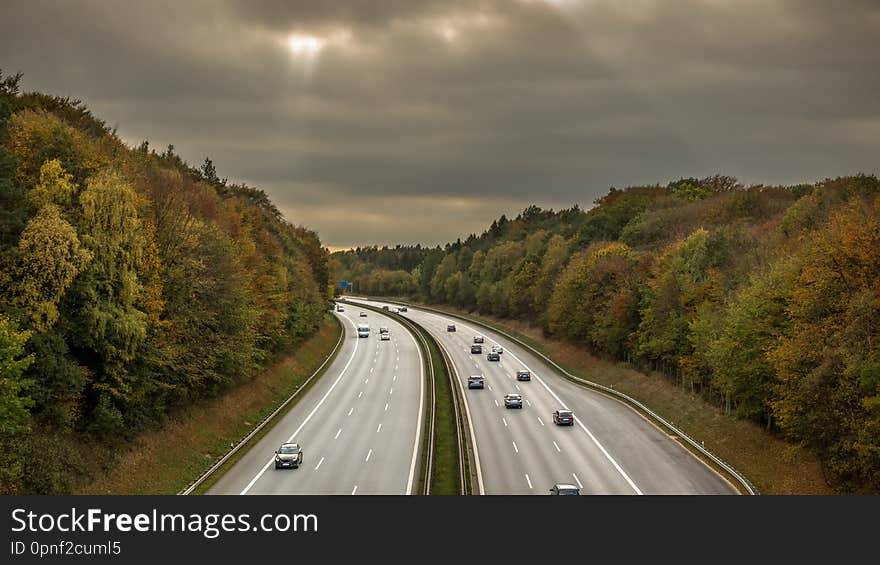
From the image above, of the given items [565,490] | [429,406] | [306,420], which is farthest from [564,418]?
[565,490]

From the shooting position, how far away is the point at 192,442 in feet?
145

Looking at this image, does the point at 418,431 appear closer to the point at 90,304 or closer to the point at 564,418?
the point at 564,418

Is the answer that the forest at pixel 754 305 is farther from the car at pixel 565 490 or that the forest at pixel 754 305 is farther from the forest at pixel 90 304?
the forest at pixel 90 304

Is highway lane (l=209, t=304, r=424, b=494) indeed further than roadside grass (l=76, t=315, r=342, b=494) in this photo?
Yes

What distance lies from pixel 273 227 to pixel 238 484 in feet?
231

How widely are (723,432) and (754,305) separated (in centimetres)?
901

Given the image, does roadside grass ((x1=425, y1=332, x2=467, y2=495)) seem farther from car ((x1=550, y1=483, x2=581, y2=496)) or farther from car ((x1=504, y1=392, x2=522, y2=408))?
car ((x1=550, y1=483, x2=581, y2=496))

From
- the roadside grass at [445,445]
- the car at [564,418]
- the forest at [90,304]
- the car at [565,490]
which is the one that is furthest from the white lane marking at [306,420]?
the car at [564,418]

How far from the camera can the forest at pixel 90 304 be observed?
3175 centimetres

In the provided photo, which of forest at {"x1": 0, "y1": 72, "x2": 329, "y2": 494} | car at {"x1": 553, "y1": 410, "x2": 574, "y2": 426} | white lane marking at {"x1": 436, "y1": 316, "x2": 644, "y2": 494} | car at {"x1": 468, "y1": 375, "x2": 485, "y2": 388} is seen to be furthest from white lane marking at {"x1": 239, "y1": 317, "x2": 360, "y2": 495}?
white lane marking at {"x1": 436, "y1": 316, "x2": 644, "y2": 494}

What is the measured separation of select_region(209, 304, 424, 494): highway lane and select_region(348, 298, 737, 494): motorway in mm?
4508

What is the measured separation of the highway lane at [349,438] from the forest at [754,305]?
754 inches

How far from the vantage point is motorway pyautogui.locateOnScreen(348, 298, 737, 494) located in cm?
3872

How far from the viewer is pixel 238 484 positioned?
1487 inches
